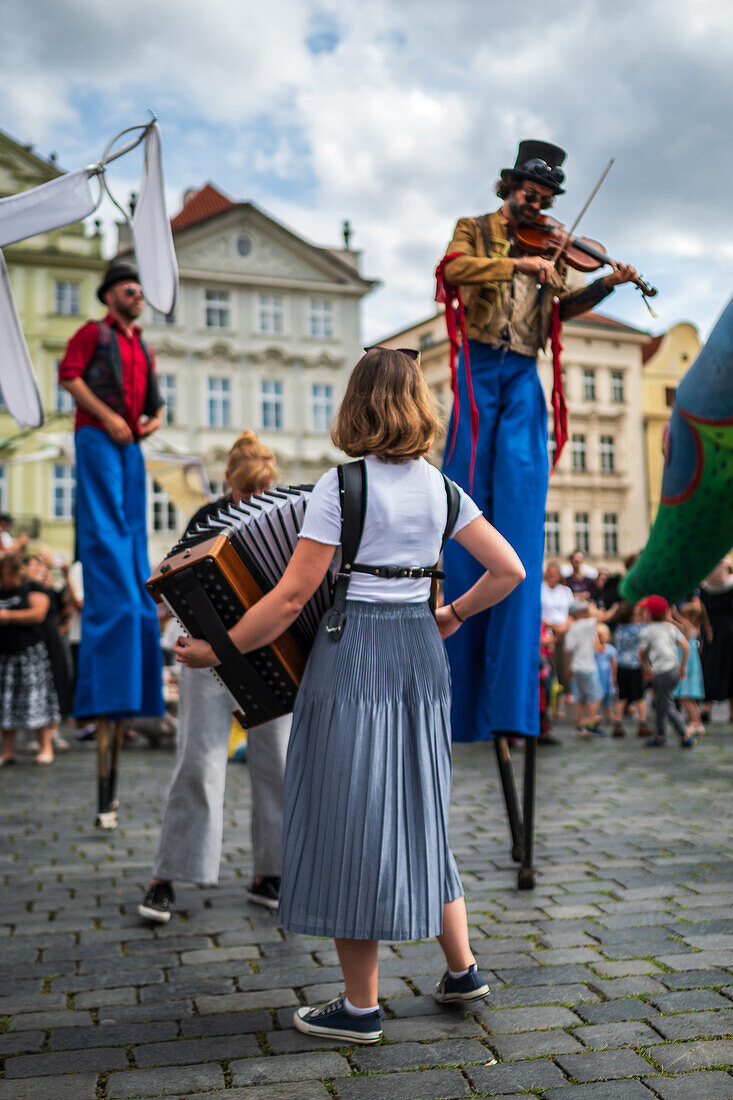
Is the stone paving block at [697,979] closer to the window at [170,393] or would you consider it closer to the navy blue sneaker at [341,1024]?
the navy blue sneaker at [341,1024]

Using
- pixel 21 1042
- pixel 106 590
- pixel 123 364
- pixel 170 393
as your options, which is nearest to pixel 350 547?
pixel 21 1042

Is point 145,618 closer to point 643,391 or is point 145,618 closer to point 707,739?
point 707,739

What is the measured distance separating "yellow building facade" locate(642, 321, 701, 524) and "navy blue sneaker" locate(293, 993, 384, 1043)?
157 feet

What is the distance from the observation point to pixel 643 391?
50969 mm

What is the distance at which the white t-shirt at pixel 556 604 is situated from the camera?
13.5 meters

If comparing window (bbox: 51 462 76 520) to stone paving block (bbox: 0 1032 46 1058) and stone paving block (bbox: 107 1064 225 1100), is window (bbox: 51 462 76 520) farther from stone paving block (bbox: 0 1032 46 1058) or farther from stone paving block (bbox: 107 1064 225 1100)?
stone paving block (bbox: 107 1064 225 1100)

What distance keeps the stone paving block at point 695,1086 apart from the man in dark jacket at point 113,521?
3.40m

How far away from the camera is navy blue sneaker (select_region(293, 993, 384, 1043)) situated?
111 inches

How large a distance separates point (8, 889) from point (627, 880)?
2.57 metres

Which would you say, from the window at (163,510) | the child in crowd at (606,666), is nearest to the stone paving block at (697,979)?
the child in crowd at (606,666)

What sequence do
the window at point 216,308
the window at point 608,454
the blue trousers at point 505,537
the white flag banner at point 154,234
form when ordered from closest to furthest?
the blue trousers at point 505,537 → the white flag banner at point 154,234 → the window at point 216,308 → the window at point 608,454

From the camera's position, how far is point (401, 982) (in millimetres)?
3328

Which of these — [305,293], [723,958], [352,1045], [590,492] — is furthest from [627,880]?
[590,492]

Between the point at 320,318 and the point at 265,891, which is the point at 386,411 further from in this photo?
the point at 320,318
